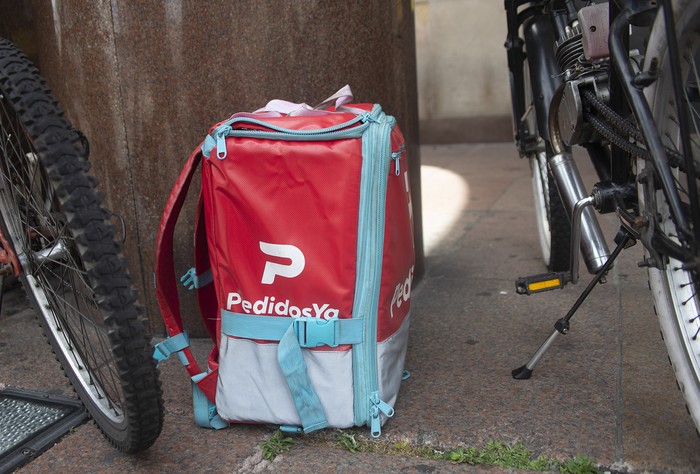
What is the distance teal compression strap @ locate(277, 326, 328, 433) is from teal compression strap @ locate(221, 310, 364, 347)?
0.02 meters

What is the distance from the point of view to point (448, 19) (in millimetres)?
7262

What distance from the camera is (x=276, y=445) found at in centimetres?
183

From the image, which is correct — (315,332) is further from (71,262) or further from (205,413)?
(71,262)

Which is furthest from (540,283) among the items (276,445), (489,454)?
(276,445)

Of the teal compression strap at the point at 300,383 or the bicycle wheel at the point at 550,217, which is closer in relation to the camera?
the teal compression strap at the point at 300,383

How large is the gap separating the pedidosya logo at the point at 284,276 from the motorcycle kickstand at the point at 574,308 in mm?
630

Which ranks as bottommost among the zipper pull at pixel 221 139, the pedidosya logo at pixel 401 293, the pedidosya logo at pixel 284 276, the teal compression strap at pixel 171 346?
the teal compression strap at pixel 171 346

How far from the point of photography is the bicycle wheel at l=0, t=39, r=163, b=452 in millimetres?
1466

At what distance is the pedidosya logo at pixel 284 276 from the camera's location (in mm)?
1770

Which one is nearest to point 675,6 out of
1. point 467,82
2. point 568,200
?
point 568,200

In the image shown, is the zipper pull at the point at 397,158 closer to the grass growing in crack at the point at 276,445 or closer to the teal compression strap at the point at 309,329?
the teal compression strap at the point at 309,329

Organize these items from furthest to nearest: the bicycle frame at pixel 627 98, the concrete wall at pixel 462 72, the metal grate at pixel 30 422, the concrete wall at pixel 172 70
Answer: the concrete wall at pixel 462 72 < the concrete wall at pixel 172 70 < the metal grate at pixel 30 422 < the bicycle frame at pixel 627 98

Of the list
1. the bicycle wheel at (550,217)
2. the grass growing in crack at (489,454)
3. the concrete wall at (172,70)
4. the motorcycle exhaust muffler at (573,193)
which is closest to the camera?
the grass growing in crack at (489,454)

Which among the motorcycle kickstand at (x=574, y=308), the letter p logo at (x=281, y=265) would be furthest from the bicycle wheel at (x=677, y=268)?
the letter p logo at (x=281, y=265)
